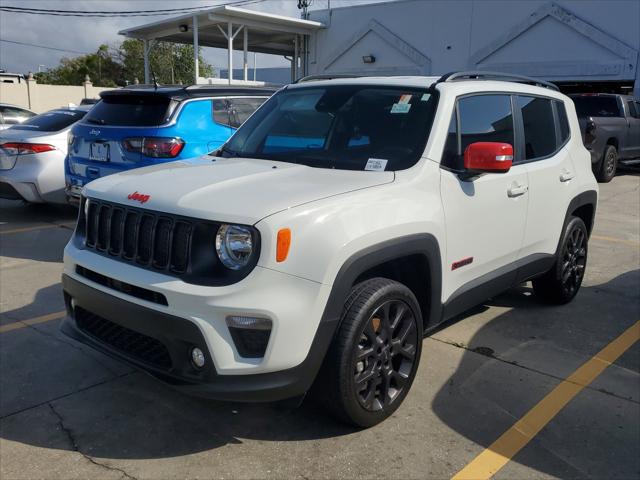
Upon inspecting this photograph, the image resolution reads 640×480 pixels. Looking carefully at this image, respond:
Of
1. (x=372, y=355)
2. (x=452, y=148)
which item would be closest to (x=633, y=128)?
(x=452, y=148)

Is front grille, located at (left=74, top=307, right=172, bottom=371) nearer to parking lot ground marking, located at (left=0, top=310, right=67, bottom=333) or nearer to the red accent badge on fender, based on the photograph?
parking lot ground marking, located at (left=0, top=310, right=67, bottom=333)

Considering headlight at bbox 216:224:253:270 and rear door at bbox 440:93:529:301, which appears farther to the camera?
rear door at bbox 440:93:529:301

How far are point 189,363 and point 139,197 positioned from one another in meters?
0.89

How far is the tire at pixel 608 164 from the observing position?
12852 millimetres

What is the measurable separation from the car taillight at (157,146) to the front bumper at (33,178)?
242 cm

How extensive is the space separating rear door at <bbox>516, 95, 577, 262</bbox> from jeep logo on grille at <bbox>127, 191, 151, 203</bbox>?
2645 mm

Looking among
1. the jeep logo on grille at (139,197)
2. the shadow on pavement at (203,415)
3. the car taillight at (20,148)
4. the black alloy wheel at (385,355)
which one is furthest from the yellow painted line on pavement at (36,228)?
the black alloy wheel at (385,355)

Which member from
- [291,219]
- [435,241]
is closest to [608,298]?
[435,241]

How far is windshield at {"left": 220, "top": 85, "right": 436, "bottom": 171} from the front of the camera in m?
3.60

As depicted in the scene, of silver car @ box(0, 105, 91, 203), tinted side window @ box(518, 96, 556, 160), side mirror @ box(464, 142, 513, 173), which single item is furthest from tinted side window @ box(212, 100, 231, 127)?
side mirror @ box(464, 142, 513, 173)

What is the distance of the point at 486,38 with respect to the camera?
20.2 metres

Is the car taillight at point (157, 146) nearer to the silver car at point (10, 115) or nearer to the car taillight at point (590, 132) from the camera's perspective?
the silver car at point (10, 115)

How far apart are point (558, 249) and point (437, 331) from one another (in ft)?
3.96

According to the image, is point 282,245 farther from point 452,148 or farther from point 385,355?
point 452,148
